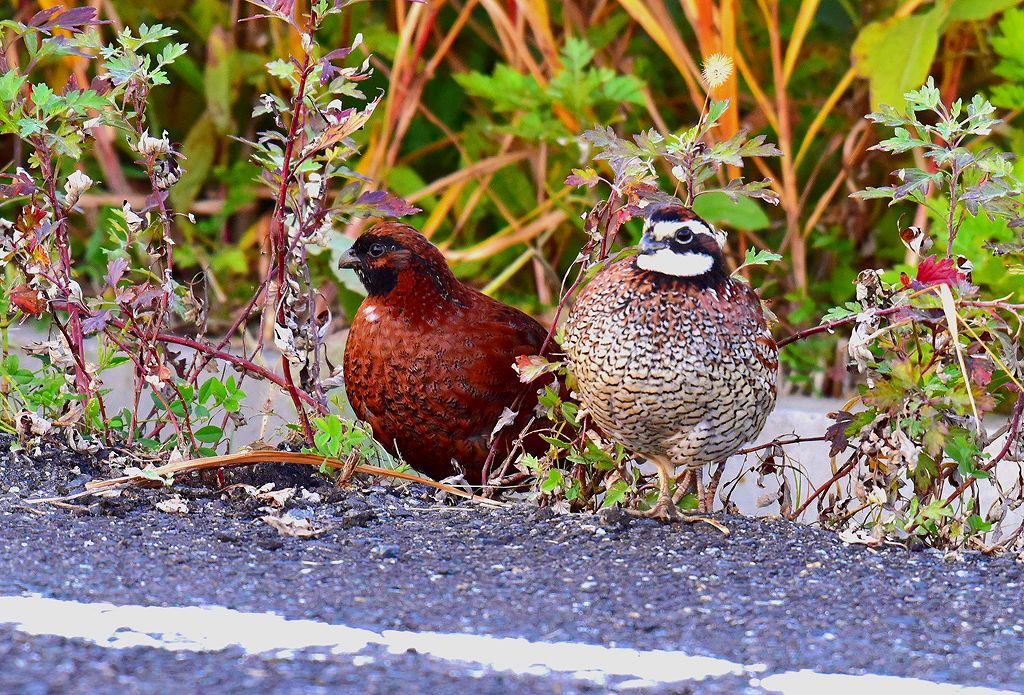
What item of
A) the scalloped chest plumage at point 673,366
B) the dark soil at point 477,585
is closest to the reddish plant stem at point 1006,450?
the dark soil at point 477,585

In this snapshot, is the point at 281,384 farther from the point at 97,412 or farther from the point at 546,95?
the point at 546,95

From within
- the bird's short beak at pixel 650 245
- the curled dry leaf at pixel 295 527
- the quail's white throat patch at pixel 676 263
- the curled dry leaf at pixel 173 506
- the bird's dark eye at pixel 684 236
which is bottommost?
the curled dry leaf at pixel 173 506

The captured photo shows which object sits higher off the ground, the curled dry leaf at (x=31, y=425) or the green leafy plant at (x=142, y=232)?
the green leafy plant at (x=142, y=232)

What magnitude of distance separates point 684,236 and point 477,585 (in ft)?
2.88

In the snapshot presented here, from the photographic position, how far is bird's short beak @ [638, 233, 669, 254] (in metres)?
2.95

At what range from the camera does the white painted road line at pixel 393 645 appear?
2119 mm

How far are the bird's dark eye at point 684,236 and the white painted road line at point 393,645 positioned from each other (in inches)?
39.7

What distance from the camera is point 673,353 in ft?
9.21

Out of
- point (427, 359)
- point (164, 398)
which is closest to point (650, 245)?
point (427, 359)

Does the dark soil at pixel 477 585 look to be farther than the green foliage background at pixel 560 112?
No

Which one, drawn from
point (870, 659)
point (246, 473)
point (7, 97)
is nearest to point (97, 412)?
point (246, 473)

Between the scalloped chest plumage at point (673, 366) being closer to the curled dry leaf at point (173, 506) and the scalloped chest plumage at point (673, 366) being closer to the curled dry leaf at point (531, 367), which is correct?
the curled dry leaf at point (531, 367)

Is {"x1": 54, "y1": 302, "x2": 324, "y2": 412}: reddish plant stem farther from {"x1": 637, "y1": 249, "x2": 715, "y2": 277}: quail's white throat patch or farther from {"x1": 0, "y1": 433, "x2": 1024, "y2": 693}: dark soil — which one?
{"x1": 637, "y1": 249, "x2": 715, "y2": 277}: quail's white throat patch

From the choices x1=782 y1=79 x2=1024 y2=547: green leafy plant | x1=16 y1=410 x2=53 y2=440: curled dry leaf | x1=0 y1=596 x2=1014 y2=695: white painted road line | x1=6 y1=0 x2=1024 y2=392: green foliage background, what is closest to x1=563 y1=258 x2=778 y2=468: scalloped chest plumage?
x1=782 y1=79 x2=1024 y2=547: green leafy plant
